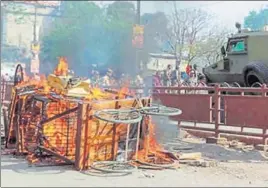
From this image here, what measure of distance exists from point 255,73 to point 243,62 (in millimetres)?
975

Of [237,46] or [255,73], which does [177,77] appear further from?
[255,73]

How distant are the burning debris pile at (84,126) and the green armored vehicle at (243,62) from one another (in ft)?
15.3

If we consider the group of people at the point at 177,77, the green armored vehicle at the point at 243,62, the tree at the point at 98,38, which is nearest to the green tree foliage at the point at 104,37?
the tree at the point at 98,38

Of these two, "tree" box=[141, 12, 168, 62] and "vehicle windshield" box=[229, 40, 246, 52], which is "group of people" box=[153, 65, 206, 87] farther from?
"vehicle windshield" box=[229, 40, 246, 52]

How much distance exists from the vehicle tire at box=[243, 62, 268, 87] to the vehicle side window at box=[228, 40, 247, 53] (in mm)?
773

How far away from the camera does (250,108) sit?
9.16m

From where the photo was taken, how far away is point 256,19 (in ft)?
51.8

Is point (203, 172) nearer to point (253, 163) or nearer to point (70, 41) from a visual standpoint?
point (253, 163)

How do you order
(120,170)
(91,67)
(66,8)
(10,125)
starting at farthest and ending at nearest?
(66,8) → (91,67) → (10,125) → (120,170)

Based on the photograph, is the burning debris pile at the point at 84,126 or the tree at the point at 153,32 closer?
the burning debris pile at the point at 84,126

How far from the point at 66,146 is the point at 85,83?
1161mm

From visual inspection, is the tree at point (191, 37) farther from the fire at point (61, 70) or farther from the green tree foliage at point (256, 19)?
the fire at point (61, 70)

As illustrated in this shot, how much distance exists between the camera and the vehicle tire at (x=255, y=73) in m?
11.0

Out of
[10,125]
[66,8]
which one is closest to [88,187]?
[10,125]
